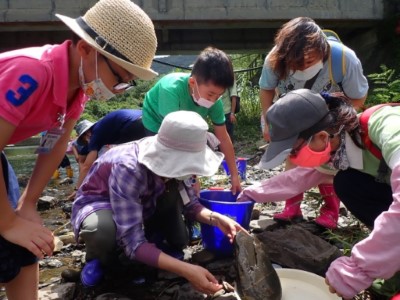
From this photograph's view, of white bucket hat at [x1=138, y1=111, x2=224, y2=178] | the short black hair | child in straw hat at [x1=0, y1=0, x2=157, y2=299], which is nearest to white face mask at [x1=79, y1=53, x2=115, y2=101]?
child in straw hat at [x1=0, y1=0, x2=157, y2=299]

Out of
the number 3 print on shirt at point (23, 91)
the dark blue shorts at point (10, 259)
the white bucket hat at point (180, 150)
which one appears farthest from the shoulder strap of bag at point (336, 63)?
the dark blue shorts at point (10, 259)

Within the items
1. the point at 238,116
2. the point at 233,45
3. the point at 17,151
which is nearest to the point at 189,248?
the point at 238,116

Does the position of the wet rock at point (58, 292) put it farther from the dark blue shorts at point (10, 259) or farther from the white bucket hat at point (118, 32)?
the white bucket hat at point (118, 32)

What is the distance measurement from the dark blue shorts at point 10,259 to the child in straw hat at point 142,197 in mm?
505

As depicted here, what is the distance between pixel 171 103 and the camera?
10.3ft

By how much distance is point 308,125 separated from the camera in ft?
6.64

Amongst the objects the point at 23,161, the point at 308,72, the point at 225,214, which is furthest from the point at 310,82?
the point at 23,161

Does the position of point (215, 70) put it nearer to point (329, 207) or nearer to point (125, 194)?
point (125, 194)

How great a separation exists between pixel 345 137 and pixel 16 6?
28.5ft

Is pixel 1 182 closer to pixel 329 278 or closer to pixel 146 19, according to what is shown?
pixel 146 19

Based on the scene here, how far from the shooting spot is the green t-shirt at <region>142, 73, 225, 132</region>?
317cm

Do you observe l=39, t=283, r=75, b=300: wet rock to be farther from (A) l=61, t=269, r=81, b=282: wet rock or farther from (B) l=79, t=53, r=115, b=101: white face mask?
(B) l=79, t=53, r=115, b=101: white face mask

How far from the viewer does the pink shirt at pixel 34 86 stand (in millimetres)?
1495

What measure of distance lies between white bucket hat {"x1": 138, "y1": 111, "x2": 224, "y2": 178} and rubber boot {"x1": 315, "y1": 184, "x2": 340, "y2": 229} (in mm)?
1239
